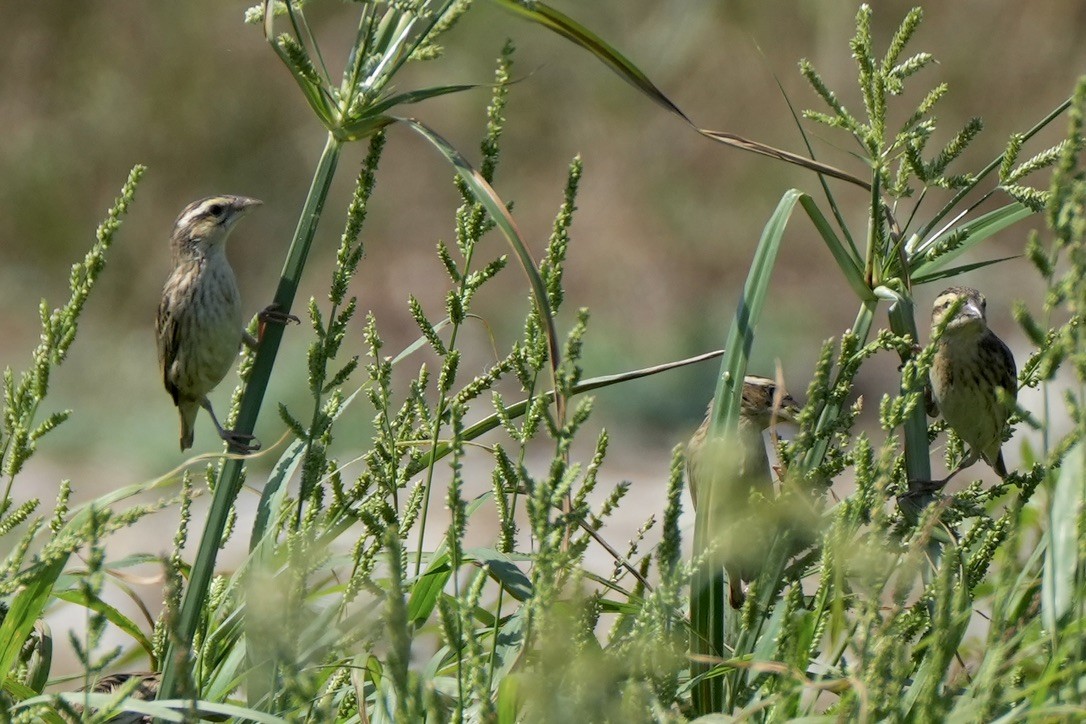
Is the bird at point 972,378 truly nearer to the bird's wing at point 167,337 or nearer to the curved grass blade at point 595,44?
the curved grass blade at point 595,44

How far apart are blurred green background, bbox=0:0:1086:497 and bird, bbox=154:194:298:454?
7.83 m

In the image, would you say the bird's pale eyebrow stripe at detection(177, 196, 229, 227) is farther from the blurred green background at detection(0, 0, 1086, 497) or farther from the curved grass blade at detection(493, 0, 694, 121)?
the blurred green background at detection(0, 0, 1086, 497)

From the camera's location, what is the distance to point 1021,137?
2246mm

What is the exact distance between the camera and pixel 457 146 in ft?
46.1

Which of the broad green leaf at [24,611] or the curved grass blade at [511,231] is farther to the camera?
the broad green leaf at [24,611]

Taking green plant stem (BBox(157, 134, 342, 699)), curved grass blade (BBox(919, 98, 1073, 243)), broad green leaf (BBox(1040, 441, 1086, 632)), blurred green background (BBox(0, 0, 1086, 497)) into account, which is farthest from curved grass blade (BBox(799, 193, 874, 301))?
blurred green background (BBox(0, 0, 1086, 497))

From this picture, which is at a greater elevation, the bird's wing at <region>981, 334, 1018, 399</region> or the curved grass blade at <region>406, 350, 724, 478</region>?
the bird's wing at <region>981, 334, 1018, 399</region>

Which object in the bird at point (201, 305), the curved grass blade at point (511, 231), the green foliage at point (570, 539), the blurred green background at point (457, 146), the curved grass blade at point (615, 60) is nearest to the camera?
the green foliage at point (570, 539)

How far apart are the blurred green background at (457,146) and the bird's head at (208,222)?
7.86m

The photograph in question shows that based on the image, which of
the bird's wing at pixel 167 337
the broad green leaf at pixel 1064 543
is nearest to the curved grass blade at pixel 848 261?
the broad green leaf at pixel 1064 543

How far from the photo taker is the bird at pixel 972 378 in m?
3.85

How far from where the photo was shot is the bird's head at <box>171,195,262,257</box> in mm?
4297

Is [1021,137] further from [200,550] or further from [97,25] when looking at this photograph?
[97,25]

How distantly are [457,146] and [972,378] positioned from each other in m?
10.4
